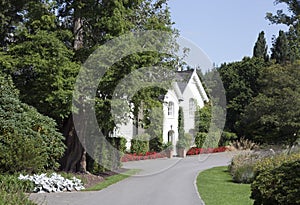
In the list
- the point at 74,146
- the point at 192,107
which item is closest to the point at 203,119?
the point at 192,107

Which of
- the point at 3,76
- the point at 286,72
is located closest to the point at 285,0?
the point at 3,76

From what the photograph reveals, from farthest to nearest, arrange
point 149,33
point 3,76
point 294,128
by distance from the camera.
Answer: point 294,128
point 149,33
point 3,76

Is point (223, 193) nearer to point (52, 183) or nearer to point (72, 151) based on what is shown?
point (52, 183)

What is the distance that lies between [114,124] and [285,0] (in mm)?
9563

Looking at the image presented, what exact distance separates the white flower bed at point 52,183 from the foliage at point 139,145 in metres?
15.7

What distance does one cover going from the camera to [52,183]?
43.7ft

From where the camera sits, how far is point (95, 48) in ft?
52.7

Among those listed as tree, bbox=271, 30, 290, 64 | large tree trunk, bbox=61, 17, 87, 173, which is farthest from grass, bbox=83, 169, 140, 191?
tree, bbox=271, 30, 290, 64

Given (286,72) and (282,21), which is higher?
(286,72)

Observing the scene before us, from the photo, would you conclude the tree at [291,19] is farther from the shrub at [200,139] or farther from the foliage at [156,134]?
the shrub at [200,139]

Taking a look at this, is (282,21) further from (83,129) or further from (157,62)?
(83,129)

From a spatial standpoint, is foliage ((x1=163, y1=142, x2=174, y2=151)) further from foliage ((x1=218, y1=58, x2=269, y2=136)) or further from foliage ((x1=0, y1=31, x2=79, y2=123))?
foliage ((x1=0, y1=31, x2=79, y2=123))

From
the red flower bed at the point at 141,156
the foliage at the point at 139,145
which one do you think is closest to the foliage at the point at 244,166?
the red flower bed at the point at 141,156

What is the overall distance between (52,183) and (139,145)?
17.1m
